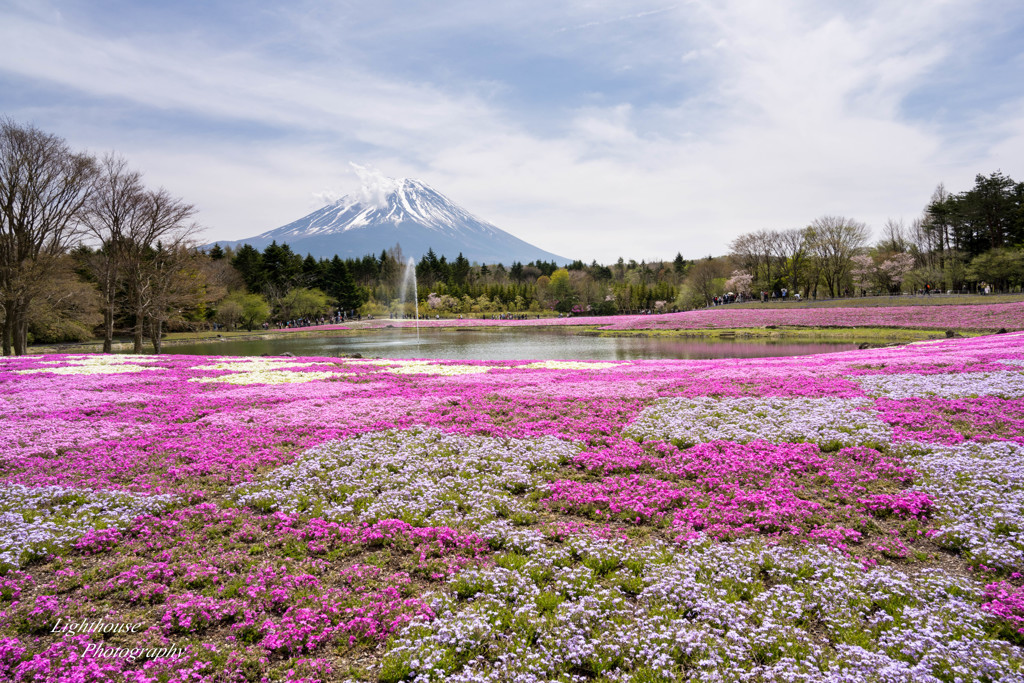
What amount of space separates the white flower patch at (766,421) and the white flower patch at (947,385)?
1.94 meters

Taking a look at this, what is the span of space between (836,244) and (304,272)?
109m

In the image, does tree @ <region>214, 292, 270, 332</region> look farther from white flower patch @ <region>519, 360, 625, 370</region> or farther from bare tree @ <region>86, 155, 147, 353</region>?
white flower patch @ <region>519, 360, 625, 370</region>

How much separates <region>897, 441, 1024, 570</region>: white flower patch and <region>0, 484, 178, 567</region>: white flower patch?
12079mm

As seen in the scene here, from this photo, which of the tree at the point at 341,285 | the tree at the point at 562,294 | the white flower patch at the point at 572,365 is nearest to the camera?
the white flower patch at the point at 572,365

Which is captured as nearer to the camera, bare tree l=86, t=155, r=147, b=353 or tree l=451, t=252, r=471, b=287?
bare tree l=86, t=155, r=147, b=353

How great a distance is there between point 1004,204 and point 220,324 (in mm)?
130529

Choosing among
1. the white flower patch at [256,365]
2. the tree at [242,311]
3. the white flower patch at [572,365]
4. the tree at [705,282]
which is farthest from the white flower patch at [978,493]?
the tree at [705,282]

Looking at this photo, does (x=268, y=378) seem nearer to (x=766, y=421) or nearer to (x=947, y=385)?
(x=766, y=421)

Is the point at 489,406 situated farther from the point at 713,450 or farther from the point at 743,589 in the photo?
the point at 743,589

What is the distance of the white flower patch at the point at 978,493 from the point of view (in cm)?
655

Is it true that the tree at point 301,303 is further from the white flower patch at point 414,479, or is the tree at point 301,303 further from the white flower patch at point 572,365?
the white flower patch at point 414,479

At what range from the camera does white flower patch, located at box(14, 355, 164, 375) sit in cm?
2250

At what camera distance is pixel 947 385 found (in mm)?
15180

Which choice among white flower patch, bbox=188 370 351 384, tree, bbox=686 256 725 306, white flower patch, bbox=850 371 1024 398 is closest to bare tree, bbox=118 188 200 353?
white flower patch, bbox=188 370 351 384
